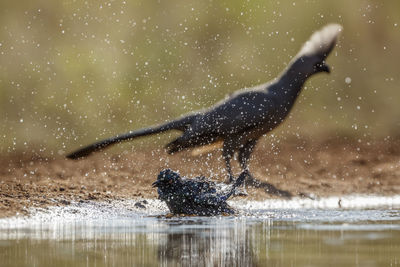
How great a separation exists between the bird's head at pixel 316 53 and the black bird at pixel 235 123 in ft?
1.02

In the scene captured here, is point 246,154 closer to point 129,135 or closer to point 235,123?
point 235,123

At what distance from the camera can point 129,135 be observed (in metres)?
11.4

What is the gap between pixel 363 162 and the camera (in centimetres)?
1415

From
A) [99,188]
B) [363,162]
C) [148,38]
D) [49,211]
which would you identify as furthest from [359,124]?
[49,211]

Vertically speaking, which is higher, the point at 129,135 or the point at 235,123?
the point at 235,123

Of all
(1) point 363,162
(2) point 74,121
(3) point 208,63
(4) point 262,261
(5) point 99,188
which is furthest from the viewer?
(3) point 208,63

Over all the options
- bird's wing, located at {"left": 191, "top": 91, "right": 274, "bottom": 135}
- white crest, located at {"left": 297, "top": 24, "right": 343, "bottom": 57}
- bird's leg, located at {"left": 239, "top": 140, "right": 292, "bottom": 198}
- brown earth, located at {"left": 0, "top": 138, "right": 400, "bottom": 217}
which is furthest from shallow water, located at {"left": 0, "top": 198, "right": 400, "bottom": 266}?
white crest, located at {"left": 297, "top": 24, "right": 343, "bottom": 57}

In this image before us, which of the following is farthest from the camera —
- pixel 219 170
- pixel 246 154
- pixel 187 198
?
pixel 219 170

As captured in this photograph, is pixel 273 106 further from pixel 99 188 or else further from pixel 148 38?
pixel 148 38

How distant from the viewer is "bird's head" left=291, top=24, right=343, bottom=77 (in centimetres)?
1235

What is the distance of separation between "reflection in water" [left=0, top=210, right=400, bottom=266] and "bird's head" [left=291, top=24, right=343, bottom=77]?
4174mm

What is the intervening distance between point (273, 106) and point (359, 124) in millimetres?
5320

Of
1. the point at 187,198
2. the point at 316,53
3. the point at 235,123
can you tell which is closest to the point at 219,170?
the point at 235,123

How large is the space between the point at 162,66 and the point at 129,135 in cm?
484
